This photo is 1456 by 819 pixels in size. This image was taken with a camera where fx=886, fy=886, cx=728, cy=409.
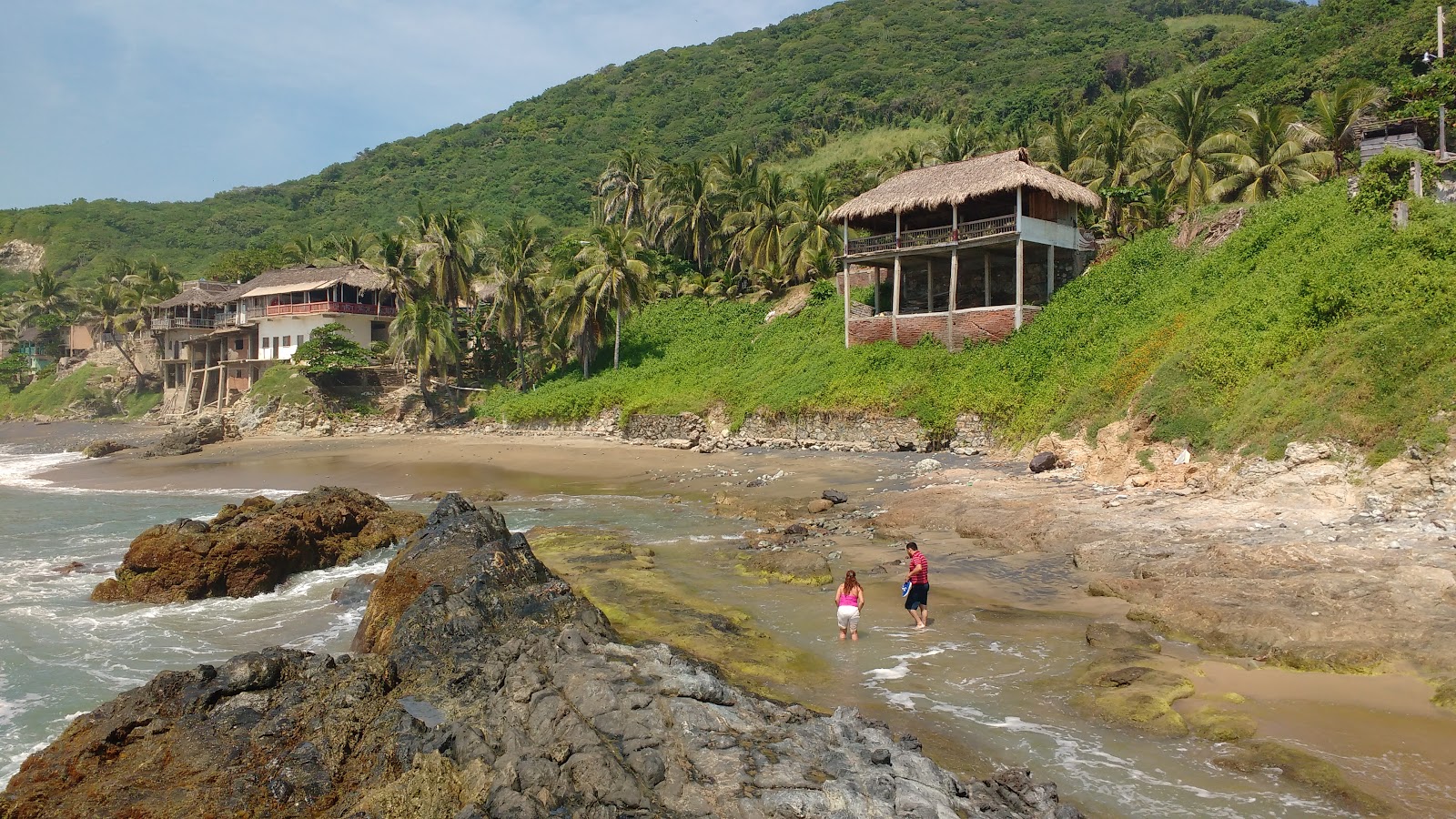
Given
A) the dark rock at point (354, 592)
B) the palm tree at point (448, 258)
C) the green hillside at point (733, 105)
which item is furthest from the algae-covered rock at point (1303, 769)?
the green hillside at point (733, 105)

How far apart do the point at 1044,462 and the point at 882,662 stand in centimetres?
1298

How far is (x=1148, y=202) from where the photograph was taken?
37.2m

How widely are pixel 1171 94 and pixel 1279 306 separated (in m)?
23.8

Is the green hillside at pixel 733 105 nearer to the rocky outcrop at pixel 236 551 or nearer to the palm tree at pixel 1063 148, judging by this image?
the palm tree at pixel 1063 148

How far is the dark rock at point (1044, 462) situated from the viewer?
22172 millimetres

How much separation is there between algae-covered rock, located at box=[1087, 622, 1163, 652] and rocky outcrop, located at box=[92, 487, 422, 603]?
14.1m

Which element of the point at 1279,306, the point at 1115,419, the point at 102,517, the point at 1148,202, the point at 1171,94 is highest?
the point at 1171,94

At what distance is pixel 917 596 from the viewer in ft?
40.4

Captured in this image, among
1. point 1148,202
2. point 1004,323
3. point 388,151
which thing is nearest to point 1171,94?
point 1148,202

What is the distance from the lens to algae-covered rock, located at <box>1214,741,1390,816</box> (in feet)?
23.0

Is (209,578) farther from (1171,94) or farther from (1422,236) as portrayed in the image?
(1171,94)

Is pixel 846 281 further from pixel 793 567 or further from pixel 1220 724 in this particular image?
pixel 1220 724

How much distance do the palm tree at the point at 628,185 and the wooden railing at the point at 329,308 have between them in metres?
15.7

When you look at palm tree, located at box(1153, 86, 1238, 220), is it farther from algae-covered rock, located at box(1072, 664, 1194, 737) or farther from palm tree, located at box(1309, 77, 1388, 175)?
→ algae-covered rock, located at box(1072, 664, 1194, 737)
